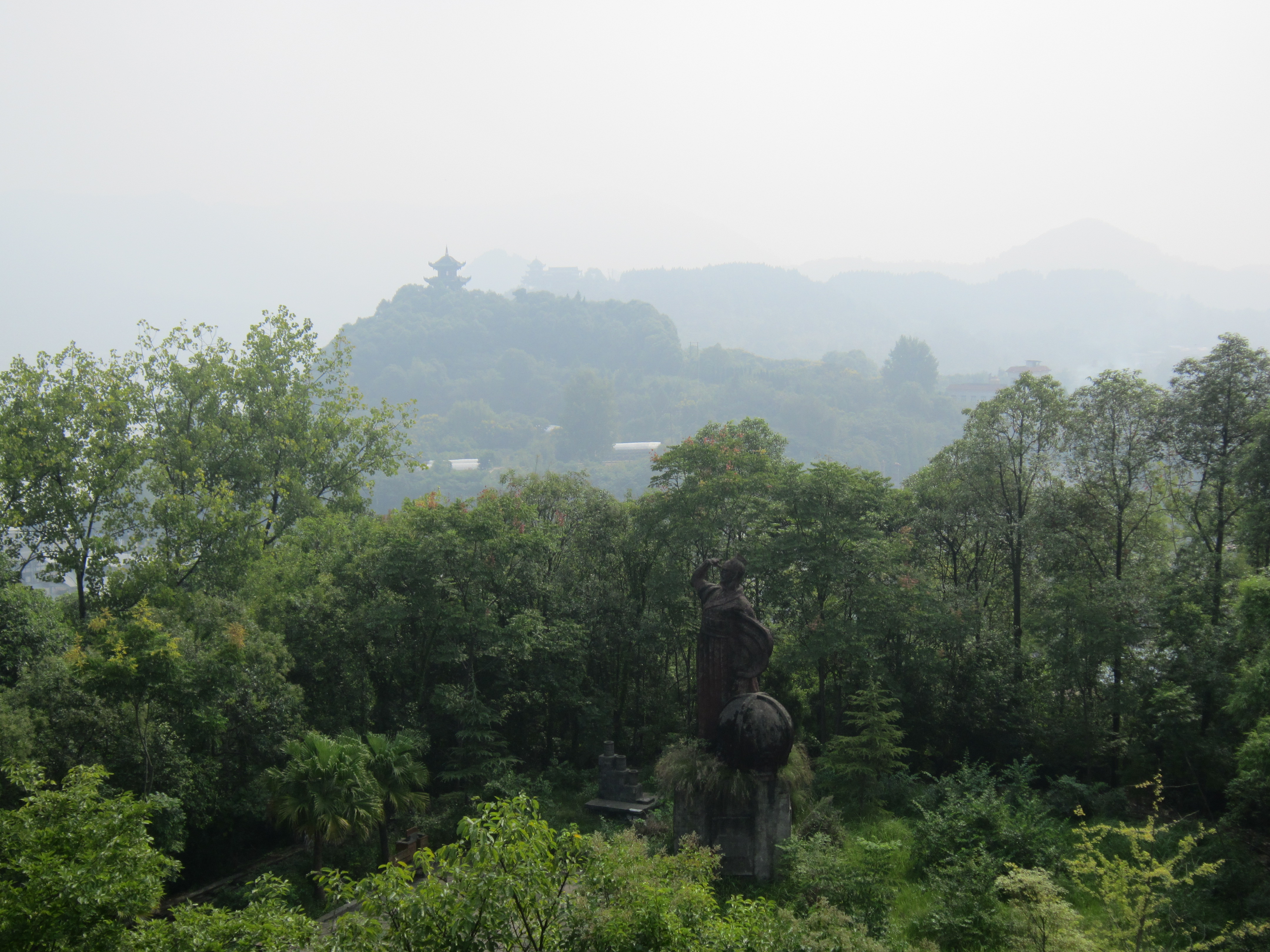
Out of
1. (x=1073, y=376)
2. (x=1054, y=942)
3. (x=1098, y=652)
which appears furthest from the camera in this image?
(x=1073, y=376)

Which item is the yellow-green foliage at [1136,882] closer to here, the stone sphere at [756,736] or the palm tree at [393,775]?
the stone sphere at [756,736]

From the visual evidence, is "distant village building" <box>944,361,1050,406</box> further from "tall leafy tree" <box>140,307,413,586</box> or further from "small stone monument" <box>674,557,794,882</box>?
"small stone monument" <box>674,557,794,882</box>

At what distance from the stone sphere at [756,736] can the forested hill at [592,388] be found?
5875cm

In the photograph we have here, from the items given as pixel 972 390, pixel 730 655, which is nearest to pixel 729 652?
pixel 730 655

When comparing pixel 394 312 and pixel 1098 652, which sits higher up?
pixel 394 312

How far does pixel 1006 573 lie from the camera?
58.4 ft

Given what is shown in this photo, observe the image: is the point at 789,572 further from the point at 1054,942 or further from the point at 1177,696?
the point at 1054,942

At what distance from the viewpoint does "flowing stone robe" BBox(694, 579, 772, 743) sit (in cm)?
1049

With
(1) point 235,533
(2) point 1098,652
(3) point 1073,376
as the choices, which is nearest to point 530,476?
(1) point 235,533

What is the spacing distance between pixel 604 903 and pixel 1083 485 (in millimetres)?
13351

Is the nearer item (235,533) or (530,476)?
(235,533)

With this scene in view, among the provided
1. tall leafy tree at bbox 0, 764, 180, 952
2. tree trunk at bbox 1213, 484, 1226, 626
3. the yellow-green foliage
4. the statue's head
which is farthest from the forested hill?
tall leafy tree at bbox 0, 764, 180, 952

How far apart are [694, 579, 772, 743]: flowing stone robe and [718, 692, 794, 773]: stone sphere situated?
1.23ft

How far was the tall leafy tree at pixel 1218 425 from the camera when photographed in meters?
12.7
